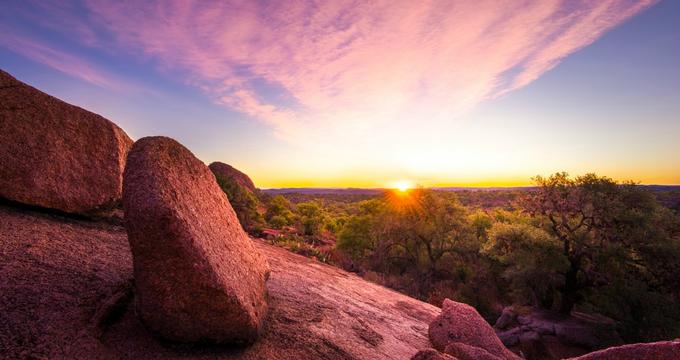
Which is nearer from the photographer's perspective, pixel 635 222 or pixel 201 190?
pixel 201 190

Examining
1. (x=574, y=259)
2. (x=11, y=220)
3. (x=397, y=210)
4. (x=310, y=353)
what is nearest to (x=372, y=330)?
(x=310, y=353)

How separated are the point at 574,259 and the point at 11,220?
21.4 meters

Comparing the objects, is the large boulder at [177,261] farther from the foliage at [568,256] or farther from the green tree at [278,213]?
the green tree at [278,213]

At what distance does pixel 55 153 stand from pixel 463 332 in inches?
397

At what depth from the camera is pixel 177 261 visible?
3.42m

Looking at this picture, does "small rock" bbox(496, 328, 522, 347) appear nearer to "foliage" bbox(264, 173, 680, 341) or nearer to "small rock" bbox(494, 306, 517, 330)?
"small rock" bbox(494, 306, 517, 330)

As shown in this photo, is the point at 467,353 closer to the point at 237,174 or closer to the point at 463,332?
the point at 463,332

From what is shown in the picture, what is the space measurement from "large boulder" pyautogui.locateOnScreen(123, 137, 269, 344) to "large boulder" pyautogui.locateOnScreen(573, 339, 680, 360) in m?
4.72

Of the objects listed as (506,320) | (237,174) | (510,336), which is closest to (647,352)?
(510,336)

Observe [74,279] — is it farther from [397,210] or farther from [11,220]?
[397,210]

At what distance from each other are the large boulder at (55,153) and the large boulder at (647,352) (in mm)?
8880

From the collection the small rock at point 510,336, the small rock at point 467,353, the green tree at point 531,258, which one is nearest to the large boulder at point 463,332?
the small rock at point 467,353

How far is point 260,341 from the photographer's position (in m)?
4.45

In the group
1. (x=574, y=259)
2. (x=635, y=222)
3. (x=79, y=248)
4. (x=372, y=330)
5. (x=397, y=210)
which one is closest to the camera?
(x=79, y=248)
